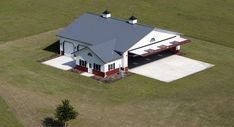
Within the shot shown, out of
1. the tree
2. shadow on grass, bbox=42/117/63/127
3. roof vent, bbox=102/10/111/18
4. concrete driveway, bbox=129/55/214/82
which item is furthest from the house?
the tree

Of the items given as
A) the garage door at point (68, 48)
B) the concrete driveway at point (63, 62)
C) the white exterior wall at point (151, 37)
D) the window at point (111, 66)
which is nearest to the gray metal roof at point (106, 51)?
the window at point (111, 66)

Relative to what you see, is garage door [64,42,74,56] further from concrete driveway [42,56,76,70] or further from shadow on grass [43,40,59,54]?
shadow on grass [43,40,59,54]

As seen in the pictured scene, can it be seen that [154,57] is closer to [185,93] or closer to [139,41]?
[139,41]

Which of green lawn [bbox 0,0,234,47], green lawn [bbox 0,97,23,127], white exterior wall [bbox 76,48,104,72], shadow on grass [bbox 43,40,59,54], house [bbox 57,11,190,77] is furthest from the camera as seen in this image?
green lawn [bbox 0,0,234,47]

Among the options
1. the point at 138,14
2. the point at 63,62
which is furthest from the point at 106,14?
the point at 138,14

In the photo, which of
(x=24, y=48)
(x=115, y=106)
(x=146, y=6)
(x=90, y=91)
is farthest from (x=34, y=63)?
(x=146, y=6)
